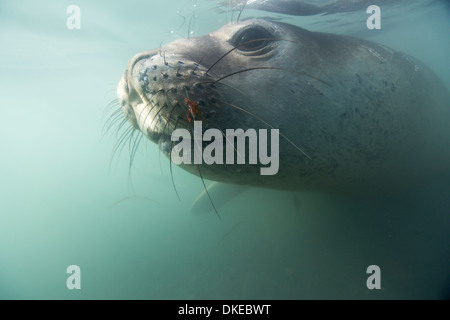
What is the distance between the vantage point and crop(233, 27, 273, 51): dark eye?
204cm

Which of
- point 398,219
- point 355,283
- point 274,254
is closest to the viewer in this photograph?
point 355,283

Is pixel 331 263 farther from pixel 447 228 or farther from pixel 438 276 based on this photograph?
pixel 447 228

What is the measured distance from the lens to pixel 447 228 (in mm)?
3518

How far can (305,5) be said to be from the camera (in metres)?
6.34

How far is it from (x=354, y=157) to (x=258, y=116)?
1.17 m

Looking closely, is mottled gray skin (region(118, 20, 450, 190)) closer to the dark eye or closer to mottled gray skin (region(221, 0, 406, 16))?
the dark eye

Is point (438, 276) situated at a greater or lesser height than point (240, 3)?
lesser

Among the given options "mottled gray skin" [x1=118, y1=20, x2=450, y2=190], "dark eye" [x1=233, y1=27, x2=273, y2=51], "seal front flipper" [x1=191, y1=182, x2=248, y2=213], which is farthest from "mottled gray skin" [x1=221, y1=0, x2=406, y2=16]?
"dark eye" [x1=233, y1=27, x2=273, y2=51]

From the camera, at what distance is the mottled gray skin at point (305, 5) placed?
243 inches

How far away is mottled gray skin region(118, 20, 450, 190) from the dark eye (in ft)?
0.06

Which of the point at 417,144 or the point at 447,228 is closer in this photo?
the point at 417,144

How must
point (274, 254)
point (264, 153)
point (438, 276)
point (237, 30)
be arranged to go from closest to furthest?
point (264, 153), point (237, 30), point (438, 276), point (274, 254)

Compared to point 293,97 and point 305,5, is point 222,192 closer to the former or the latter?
point 293,97
